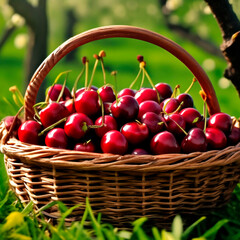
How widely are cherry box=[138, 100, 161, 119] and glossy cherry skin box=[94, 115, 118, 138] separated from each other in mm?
131

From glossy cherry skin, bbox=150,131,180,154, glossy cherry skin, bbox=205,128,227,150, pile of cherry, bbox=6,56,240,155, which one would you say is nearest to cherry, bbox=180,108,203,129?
pile of cherry, bbox=6,56,240,155

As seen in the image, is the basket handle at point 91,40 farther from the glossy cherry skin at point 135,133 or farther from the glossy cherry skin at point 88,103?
the glossy cherry skin at point 135,133

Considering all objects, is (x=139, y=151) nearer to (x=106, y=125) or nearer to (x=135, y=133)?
(x=135, y=133)

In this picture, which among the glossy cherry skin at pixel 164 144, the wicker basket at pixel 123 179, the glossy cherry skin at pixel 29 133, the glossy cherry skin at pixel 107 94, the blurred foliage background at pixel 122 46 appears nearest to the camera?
the wicker basket at pixel 123 179

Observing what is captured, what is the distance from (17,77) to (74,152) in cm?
605

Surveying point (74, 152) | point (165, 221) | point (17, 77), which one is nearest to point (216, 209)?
point (165, 221)

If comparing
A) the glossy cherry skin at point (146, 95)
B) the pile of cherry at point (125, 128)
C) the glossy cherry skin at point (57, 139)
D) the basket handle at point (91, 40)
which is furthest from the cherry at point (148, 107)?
the glossy cherry skin at point (57, 139)

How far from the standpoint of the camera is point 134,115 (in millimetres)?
1525

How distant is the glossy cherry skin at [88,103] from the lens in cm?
155

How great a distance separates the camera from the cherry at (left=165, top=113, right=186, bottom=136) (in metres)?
1.52

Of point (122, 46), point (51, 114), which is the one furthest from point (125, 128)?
point (122, 46)

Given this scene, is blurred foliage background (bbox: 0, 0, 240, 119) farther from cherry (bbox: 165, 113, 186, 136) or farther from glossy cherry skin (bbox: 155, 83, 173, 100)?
cherry (bbox: 165, 113, 186, 136)

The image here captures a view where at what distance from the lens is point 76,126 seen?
1.43 m

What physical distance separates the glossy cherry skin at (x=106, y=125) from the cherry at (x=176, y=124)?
0.21 m
